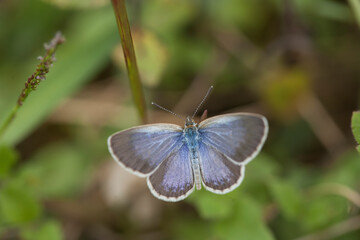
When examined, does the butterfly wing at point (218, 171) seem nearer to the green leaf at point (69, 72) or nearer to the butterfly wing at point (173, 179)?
the butterfly wing at point (173, 179)

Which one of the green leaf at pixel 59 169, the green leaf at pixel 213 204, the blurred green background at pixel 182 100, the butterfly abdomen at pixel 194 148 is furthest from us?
the green leaf at pixel 59 169

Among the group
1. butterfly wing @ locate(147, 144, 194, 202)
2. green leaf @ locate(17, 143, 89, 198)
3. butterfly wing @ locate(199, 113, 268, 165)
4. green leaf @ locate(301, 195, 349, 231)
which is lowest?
green leaf @ locate(301, 195, 349, 231)

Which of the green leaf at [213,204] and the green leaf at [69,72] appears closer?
the green leaf at [213,204]

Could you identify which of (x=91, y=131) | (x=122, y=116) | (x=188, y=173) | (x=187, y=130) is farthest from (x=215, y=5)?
(x=188, y=173)

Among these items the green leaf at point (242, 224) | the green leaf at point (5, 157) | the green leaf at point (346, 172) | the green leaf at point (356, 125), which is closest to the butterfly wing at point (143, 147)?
the green leaf at point (242, 224)

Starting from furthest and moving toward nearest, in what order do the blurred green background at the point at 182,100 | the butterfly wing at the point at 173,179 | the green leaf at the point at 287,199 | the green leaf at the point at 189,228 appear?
the green leaf at the point at 189,228 → the blurred green background at the point at 182,100 → the green leaf at the point at 287,199 → the butterfly wing at the point at 173,179

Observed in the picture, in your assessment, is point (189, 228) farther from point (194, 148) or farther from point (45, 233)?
point (45, 233)

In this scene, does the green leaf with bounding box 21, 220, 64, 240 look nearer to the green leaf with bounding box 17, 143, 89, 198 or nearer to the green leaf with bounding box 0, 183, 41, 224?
the green leaf with bounding box 0, 183, 41, 224

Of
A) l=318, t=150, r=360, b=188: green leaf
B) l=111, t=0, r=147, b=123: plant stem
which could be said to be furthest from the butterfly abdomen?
l=318, t=150, r=360, b=188: green leaf
